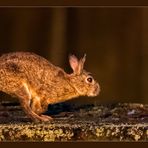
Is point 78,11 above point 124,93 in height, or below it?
above

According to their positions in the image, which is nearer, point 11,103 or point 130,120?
point 130,120

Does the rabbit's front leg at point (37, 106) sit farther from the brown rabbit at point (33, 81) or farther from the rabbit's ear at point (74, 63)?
the rabbit's ear at point (74, 63)

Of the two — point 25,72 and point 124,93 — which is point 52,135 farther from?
point 124,93

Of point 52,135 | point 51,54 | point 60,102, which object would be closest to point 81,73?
point 60,102

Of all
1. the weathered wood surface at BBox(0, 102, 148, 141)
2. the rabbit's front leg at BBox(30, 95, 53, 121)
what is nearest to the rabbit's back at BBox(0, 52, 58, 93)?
the rabbit's front leg at BBox(30, 95, 53, 121)

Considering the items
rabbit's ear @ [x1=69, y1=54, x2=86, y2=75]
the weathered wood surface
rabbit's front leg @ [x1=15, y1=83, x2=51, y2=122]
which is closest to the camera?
the weathered wood surface

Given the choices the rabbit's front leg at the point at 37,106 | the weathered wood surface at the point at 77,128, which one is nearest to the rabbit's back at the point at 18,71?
the rabbit's front leg at the point at 37,106

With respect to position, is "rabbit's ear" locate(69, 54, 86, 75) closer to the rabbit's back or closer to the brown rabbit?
the brown rabbit

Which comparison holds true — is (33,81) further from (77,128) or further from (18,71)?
(77,128)
